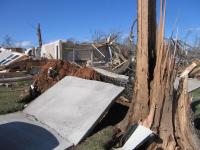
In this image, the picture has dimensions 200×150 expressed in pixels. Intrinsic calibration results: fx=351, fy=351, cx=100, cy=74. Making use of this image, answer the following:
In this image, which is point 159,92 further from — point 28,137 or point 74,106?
point 28,137

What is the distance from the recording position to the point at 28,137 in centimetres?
638

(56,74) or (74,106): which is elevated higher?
(56,74)

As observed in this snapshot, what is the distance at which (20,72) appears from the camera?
14461mm

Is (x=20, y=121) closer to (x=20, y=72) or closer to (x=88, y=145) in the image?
(x=88, y=145)

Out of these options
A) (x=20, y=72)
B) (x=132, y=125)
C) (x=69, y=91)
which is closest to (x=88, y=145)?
(x=132, y=125)

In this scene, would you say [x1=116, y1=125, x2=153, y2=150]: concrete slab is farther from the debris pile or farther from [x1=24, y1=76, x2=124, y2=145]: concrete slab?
the debris pile

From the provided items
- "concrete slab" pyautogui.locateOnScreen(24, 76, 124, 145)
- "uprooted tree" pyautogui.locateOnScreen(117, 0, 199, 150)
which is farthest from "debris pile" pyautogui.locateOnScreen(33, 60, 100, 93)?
"uprooted tree" pyautogui.locateOnScreen(117, 0, 199, 150)

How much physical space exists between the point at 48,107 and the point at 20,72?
6.84m

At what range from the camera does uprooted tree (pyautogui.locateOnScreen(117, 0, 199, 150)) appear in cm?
684

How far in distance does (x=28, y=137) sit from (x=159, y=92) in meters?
2.65

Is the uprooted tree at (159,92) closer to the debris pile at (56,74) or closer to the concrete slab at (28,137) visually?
the concrete slab at (28,137)

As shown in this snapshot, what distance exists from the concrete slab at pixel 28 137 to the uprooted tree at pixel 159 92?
1.62 meters

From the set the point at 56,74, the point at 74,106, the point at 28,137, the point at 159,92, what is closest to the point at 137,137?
the point at 159,92

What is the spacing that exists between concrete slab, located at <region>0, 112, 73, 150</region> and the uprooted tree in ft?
5.31
